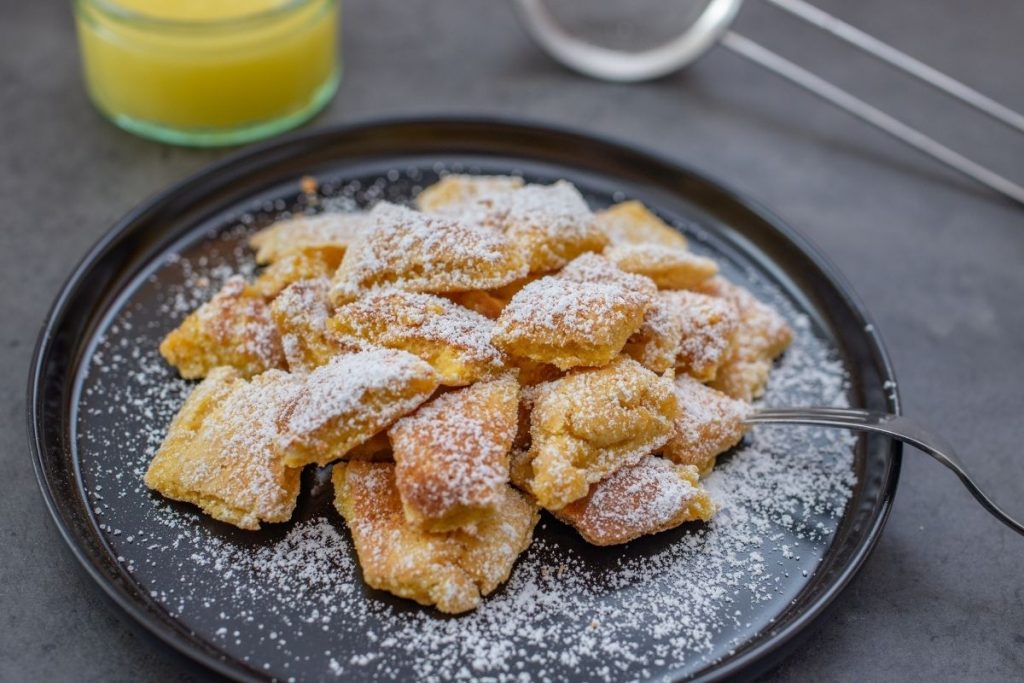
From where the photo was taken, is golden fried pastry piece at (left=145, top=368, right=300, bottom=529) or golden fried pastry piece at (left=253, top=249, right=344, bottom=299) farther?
golden fried pastry piece at (left=253, top=249, right=344, bottom=299)

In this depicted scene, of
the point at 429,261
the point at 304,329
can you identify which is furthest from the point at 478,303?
the point at 304,329

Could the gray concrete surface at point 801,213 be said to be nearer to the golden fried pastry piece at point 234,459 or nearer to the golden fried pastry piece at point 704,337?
the golden fried pastry piece at point 234,459

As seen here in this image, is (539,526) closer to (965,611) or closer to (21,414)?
(965,611)

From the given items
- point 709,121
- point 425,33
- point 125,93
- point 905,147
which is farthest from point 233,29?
point 905,147

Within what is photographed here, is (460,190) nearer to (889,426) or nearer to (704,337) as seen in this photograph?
(704,337)

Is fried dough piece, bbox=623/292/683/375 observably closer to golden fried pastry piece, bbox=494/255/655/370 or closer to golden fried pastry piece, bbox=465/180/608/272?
golden fried pastry piece, bbox=494/255/655/370

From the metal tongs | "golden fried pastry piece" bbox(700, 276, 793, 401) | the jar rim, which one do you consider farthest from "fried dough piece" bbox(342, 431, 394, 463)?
the metal tongs
